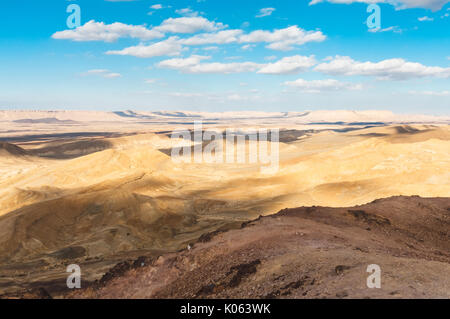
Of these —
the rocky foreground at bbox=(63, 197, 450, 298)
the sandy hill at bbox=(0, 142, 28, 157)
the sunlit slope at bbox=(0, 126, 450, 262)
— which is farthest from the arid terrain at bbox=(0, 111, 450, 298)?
the sandy hill at bbox=(0, 142, 28, 157)

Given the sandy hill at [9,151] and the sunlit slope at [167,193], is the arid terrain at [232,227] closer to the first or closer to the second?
the sunlit slope at [167,193]

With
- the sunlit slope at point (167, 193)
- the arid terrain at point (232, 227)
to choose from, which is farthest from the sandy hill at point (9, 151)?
the sunlit slope at point (167, 193)

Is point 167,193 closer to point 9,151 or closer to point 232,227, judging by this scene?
point 232,227

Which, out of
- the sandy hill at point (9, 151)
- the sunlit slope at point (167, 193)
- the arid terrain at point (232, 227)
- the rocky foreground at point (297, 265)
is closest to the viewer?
the rocky foreground at point (297, 265)

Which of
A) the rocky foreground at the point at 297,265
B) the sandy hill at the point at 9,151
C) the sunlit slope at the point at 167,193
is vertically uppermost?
the sandy hill at the point at 9,151
